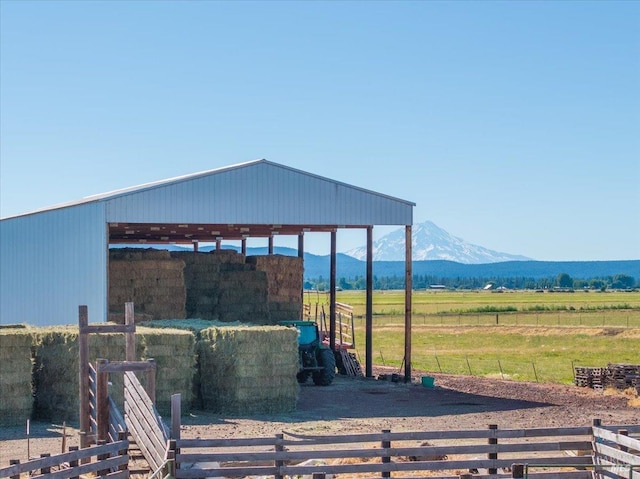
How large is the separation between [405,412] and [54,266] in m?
12.3

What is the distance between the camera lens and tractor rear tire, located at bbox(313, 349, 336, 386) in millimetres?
35191

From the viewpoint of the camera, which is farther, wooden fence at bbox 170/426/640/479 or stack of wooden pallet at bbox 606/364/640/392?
stack of wooden pallet at bbox 606/364/640/392

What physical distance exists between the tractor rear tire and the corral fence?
60.5 ft

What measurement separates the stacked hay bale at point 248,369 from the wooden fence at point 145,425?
9.56m

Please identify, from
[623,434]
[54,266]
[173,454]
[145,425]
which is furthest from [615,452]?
[54,266]

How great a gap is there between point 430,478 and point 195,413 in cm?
1299

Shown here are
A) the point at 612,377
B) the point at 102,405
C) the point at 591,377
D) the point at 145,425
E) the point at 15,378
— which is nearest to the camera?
the point at 145,425

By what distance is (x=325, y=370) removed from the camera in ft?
115

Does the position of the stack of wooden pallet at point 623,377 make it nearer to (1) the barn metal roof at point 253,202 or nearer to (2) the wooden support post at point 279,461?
(1) the barn metal roof at point 253,202

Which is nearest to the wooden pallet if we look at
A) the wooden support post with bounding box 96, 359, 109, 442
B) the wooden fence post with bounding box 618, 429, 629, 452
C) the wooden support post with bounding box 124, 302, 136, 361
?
the wooden support post with bounding box 124, 302, 136, 361

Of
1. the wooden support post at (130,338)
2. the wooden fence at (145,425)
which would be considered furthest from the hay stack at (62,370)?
the wooden fence at (145,425)

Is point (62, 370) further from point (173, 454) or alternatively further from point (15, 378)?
point (173, 454)

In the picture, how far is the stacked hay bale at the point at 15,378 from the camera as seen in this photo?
25.3 m

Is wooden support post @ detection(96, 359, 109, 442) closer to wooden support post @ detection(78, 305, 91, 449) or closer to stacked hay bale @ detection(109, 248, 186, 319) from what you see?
wooden support post @ detection(78, 305, 91, 449)
